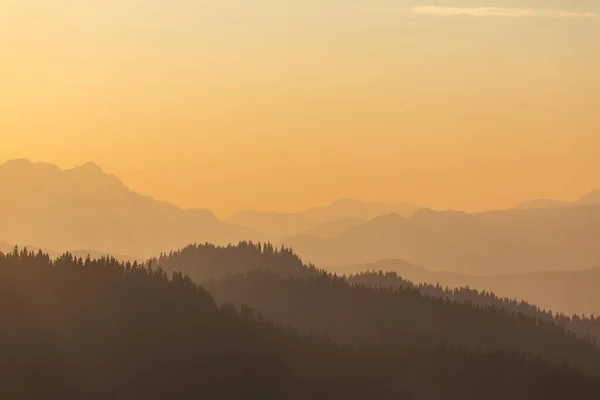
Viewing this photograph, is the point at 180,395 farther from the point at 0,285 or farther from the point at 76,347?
the point at 0,285

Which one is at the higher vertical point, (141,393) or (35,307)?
(35,307)

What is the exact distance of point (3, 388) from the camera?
546ft

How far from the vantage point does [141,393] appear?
19188cm

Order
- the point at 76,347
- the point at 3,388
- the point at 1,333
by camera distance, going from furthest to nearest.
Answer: the point at 76,347
the point at 1,333
the point at 3,388

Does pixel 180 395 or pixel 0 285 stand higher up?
pixel 0 285

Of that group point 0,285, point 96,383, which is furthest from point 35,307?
point 96,383

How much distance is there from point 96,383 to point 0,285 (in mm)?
30588

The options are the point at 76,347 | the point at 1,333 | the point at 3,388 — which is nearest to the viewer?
the point at 3,388

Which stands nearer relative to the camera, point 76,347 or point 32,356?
point 32,356

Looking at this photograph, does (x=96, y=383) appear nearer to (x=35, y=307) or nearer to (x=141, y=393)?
(x=141, y=393)

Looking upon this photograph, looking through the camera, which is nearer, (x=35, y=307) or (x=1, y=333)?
(x=1, y=333)

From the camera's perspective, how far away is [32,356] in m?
181

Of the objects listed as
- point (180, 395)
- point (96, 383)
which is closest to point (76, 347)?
point (96, 383)

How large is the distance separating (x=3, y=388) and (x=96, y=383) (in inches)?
879
